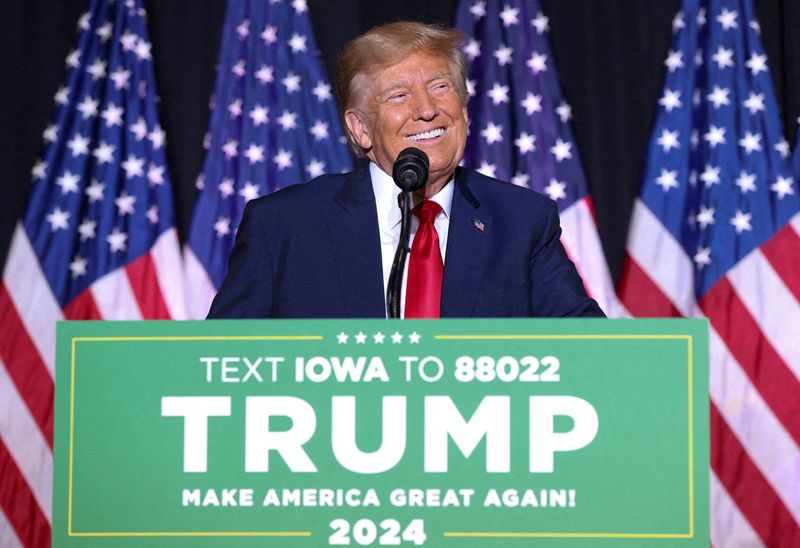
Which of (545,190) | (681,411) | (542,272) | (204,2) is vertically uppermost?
(204,2)

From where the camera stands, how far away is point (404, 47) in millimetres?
2371

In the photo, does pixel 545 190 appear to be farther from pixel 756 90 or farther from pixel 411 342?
pixel 411 342

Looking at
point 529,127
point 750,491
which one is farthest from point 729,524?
point 529,127

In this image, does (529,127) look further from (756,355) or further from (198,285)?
(198,285)

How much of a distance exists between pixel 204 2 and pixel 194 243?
2.87 feet

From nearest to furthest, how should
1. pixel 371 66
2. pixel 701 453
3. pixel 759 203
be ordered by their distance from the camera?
pixel 701 453 < pixel 371 66 < pixel 759 203

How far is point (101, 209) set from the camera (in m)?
3.89

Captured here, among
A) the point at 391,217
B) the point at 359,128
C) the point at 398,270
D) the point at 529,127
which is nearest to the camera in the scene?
the point at 398,270

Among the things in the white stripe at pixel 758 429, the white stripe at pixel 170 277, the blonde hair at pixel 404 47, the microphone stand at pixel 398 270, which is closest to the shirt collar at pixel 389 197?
the blonde hair at pixel 404 47

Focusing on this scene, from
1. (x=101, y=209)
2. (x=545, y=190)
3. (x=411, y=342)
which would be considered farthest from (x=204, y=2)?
(x=411, y=342)

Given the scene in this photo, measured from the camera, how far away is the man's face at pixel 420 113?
233 cm

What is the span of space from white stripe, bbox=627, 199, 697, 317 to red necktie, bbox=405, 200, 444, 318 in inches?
74.3

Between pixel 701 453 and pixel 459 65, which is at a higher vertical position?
pixel 459 65

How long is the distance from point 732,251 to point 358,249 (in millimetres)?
2123
